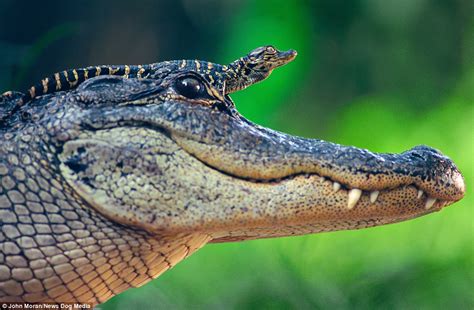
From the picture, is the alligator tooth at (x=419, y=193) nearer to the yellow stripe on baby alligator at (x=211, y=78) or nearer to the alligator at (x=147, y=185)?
the alligator at (x=147, y=185)

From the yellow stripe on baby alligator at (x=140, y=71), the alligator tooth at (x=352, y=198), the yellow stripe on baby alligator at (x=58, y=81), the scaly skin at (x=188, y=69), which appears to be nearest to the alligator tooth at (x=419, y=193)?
the alligator tooth at (x=352, y=198)

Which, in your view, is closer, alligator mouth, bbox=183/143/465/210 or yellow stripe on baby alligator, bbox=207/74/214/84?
alligator mouth, bbox=183/143/465/210

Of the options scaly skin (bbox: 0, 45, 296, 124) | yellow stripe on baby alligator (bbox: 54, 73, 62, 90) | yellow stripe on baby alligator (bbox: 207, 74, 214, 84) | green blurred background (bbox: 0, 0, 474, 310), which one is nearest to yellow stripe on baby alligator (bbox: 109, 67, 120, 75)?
scaly skin (bbox: 0, 45, 296, 124)

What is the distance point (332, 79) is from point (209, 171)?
14.3 feet

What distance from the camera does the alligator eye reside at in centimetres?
159

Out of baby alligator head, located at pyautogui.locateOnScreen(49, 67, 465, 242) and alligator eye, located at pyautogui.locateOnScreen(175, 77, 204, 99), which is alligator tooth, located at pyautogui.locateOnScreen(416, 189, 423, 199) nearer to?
baby alligator head, located at pyautogui.locateOnScreen(49, 67, 465, 242)

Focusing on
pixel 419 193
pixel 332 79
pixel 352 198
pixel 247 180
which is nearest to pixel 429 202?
pixel 419 193

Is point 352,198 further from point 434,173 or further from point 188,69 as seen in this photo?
point 188,69

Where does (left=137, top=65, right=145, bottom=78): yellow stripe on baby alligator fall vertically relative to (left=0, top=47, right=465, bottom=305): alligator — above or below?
above

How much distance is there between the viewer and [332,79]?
5.72 m

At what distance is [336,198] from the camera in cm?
149

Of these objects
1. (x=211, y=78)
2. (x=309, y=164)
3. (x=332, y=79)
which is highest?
(x=211, y=78)

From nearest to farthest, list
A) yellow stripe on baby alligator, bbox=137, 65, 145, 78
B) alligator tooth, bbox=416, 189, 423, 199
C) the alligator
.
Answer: the alligator → alligator tooth, bbox=416, 189, 423, 199 → yellow stripe on baby alligator, bbox=137, 65, 145, 78

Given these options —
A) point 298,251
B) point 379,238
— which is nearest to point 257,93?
point 379,238
